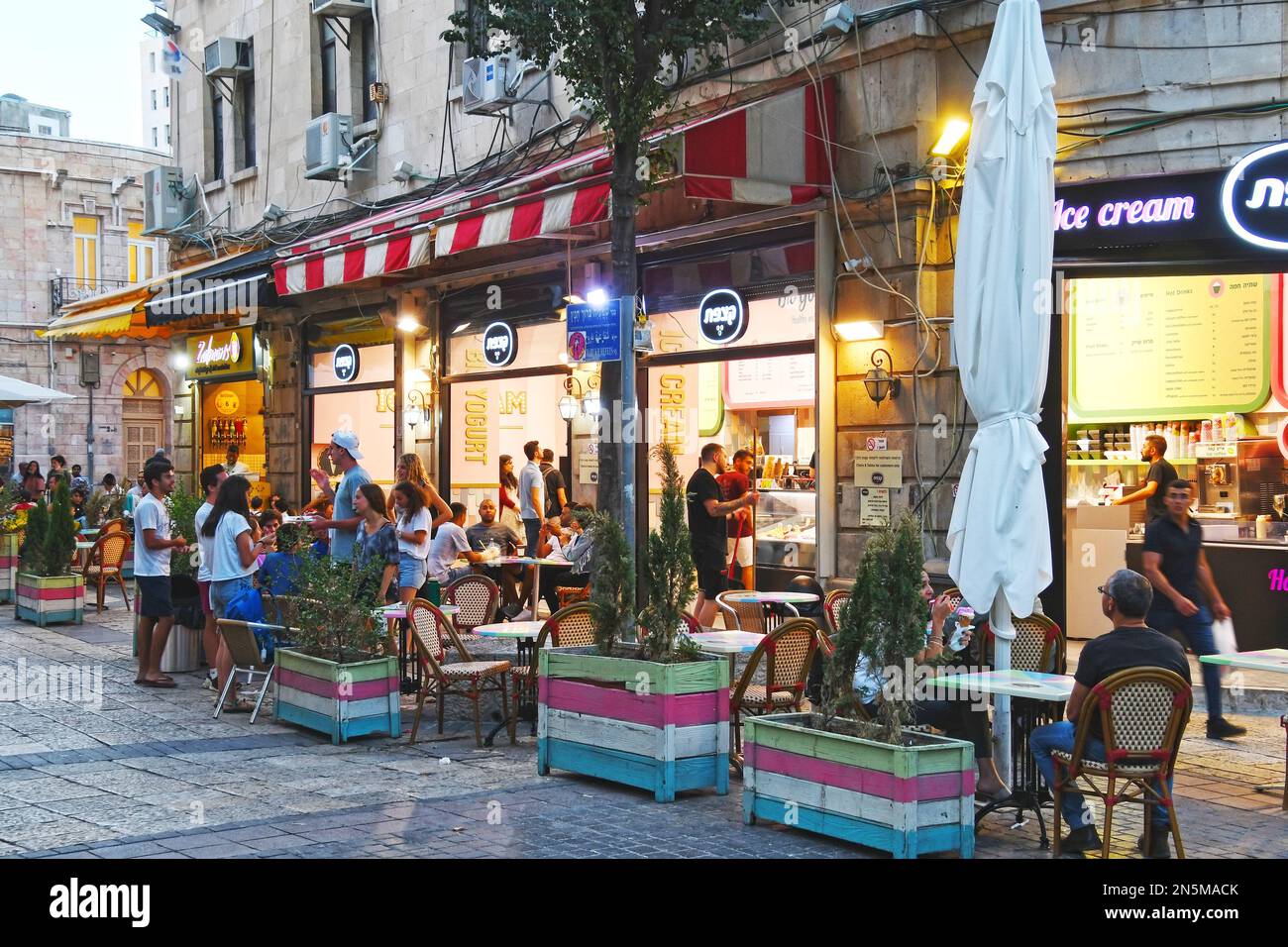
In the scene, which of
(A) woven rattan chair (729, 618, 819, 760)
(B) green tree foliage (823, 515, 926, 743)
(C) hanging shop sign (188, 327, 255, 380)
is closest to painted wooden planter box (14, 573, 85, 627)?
(C) hanging shop sign (188, 327, 255, 380)

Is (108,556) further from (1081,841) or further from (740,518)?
(1081,841)

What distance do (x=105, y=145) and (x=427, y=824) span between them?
131 ft

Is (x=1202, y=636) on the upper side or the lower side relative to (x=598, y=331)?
lower

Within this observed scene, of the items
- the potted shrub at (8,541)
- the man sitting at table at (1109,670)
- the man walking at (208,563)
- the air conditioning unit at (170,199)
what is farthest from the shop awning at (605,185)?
A: the air conditioning unit at (170,199)

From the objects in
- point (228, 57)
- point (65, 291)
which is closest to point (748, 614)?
point (228, 57)

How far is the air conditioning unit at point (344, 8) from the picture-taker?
751 inches

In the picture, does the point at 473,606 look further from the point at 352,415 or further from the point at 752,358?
the point at 352,415

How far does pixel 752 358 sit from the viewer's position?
13.2 meters

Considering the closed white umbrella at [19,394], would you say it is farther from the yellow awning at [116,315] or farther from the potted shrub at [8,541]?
the yellow awning at [116,315]

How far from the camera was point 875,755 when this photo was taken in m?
5.79

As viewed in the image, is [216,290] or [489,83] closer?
[489,83]

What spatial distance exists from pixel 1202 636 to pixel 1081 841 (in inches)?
123

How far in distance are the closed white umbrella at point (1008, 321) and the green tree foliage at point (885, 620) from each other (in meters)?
1.05
